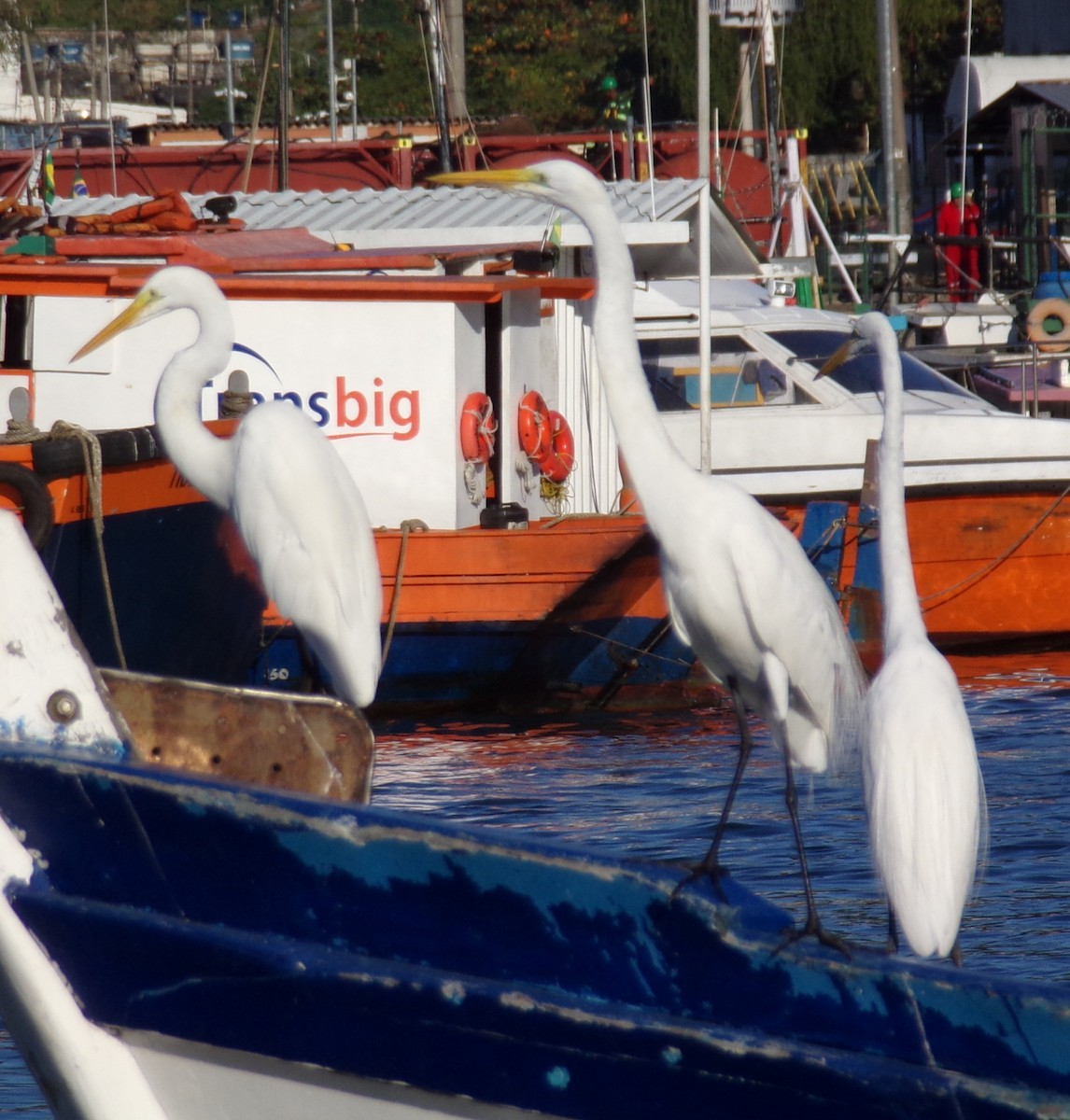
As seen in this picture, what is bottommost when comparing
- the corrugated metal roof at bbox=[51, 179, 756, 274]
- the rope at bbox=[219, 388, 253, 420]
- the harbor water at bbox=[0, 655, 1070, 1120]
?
the harbor water at bbox=[0, 655, 1070, 1120]

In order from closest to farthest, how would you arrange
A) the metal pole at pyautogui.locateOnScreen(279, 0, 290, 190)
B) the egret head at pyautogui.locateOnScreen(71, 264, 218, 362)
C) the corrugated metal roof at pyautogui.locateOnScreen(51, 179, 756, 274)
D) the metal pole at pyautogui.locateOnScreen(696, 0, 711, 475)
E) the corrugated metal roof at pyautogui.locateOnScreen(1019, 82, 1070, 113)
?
the egret head at pyautogui.locateOnScreen(71, 264, 218, 362) < the metal pole at pyautogui.locateOnScreen(696, 0, 711, 475) < the corrugated metal roof at pyautogui.locateOnScreen(51, 179, 756, 274) < the metal pole at pyautogui.locateOnScreen(279, 0, 290, 190) < the corrugated metal roof at pyautogui.locateOnScreen(1019, 82, 1070, 113)

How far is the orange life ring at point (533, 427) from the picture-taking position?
33.9 feet

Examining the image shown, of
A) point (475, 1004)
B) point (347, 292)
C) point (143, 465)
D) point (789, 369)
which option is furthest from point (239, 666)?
point (475, 1004)

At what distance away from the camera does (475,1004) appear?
2.72 meters

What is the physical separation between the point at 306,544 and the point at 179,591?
250cm

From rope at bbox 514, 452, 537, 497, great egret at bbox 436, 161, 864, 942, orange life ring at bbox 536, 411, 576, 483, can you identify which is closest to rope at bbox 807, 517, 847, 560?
orange life ring at bbox 536, 411, 576, 483

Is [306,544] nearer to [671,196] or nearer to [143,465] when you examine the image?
[143,465]

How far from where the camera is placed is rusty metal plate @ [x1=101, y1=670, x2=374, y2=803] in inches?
157

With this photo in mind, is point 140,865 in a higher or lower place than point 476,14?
lower

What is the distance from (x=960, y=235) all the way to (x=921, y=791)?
65.2 feet

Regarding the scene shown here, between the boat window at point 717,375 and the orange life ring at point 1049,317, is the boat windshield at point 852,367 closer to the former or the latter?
the boat window at point 717,375

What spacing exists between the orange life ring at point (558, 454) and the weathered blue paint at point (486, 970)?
770cm

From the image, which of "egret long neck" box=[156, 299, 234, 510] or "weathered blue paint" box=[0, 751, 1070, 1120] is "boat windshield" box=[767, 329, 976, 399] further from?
"weathered blue paint" box=[0, 751, 1070, 1120]

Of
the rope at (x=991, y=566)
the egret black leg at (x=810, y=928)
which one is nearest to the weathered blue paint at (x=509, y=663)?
the rope at (x=991, y=566)
